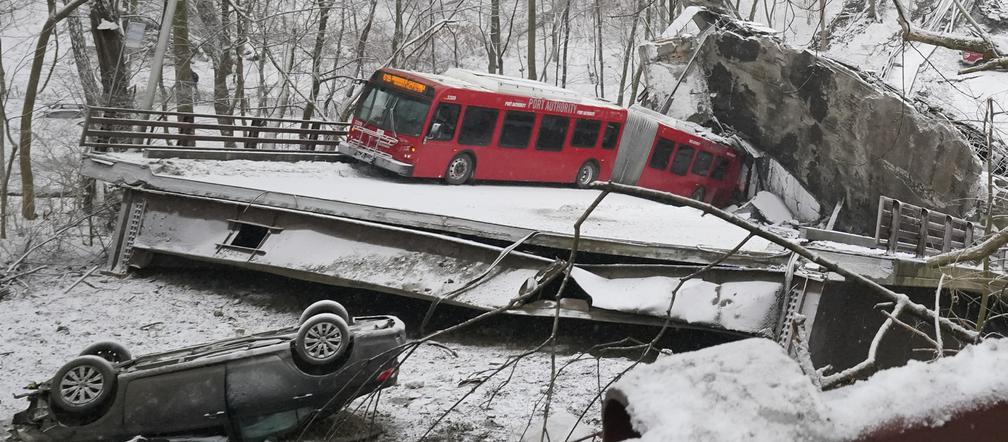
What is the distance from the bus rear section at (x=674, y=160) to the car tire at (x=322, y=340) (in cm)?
1540

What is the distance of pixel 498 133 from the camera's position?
63.2 feet

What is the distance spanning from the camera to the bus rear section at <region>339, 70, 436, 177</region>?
1778 cm

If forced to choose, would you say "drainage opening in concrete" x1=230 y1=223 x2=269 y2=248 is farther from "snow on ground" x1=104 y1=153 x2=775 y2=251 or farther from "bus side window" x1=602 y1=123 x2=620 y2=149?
"bus side window" x1=602 y1=123 x2=620 y2=149

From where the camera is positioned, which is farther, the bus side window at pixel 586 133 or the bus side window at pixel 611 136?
the bus side window at pixel 611 136

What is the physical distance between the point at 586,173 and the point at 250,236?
33.9ft

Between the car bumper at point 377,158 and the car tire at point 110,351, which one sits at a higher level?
the car bumper at point 377,158

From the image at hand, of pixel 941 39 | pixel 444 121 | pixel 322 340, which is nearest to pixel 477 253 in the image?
pixel 322 340

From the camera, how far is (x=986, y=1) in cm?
2561

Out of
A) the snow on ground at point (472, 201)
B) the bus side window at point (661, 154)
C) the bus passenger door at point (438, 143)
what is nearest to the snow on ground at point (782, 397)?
the snow on ground at point (472, 201)

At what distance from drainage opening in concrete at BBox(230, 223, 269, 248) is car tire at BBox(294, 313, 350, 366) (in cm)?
562

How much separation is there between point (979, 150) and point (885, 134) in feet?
11.8

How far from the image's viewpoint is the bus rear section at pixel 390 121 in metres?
17.8

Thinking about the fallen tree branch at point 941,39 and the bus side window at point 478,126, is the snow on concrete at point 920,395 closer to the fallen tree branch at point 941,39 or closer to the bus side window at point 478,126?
the fallen tree branch at point 941,39

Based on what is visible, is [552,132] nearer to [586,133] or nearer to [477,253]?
[586,133]
